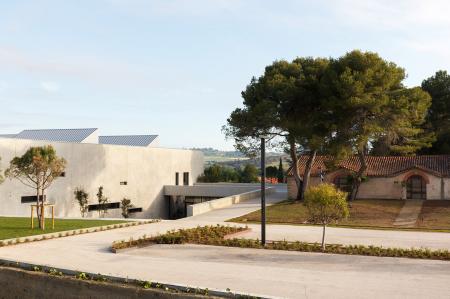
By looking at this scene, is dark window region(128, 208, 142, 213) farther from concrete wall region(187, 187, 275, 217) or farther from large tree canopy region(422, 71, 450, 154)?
large tree canopy region(422, 71, 450, 154)

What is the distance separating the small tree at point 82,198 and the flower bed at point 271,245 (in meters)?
20.7

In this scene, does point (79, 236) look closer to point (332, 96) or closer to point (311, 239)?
point (311, 239)

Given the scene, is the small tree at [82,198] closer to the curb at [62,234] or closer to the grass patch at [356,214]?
the curb at [62,234]

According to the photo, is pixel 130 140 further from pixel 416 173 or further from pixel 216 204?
pixel 416 173

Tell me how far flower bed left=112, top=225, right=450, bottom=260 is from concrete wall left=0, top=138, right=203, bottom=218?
18.3 m

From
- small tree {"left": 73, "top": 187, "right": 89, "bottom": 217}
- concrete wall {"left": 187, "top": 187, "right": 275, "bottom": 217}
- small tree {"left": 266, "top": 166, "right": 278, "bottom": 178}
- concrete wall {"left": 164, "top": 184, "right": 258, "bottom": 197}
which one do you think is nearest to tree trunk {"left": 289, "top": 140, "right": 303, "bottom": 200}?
concrete wall {"left": 187, "top": 187, "right": 275, "bottom": 217}

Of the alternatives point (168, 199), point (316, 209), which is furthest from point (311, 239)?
point (168, 199)

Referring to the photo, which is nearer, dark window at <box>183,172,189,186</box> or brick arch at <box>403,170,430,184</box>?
brick arch at <box>403,170,430,184</box>

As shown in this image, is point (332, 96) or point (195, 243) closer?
point (195, 243)

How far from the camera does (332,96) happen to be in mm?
36062

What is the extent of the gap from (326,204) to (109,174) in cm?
2938

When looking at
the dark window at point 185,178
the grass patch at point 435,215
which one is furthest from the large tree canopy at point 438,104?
the dark window at point 185,178

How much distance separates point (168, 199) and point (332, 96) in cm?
2245

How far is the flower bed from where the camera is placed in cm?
1688
